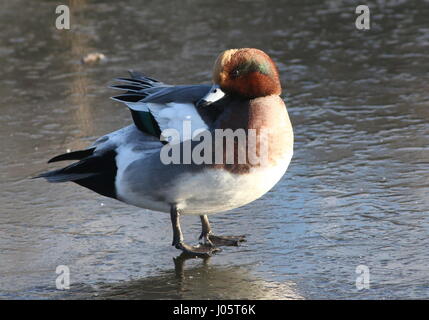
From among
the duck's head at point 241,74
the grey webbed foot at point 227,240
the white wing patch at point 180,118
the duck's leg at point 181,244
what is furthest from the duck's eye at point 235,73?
the grey webbed foot at point 227,240

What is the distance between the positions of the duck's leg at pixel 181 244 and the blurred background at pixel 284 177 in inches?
2.2

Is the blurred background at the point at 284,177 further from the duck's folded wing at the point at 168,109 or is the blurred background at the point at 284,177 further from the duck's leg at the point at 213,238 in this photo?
the duck's folded wing at the point at 168,109

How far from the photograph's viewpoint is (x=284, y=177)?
5.44 meters

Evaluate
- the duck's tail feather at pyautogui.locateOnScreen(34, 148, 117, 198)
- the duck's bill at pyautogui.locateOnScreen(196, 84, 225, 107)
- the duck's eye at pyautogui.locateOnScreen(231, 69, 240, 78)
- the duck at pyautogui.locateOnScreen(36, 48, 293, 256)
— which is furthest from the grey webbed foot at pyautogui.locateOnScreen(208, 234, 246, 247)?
the duck's eye at pyautogui.locateOnScreen(231, 69, 240, 78)

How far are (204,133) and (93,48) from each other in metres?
4.63

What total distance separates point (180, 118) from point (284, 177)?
1365 millimetres

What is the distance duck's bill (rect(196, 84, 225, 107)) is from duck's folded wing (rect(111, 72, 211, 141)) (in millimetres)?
92

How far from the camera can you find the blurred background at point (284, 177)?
412 centimetres

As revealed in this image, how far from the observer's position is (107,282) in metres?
4.11

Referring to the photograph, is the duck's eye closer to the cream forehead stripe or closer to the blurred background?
the cream forehead stripe

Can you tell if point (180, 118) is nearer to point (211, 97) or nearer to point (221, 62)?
point (211, 97)

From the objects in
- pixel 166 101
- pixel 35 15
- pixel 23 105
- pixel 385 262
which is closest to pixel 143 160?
pixel 166 101

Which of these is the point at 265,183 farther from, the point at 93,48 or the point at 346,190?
the point at 93,48

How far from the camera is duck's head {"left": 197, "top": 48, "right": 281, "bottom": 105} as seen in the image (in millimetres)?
4250
